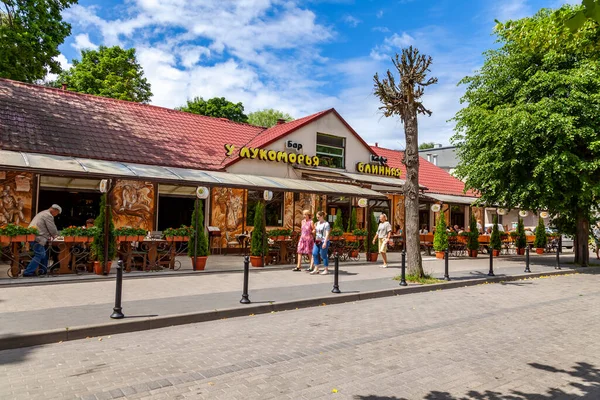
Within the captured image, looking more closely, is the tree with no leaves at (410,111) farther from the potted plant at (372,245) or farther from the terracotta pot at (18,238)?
the terracotta pot at (18,238)

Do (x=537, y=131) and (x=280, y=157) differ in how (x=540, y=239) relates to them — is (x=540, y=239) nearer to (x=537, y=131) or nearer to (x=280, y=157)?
(x=537, y=131)

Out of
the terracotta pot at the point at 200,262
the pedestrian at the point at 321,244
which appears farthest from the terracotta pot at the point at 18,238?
the pedestrian at the point at 321,244

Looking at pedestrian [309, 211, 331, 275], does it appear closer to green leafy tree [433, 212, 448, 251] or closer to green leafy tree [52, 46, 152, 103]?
green leafy tree [433, 212, 448, 251]

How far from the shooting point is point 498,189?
58.0 feet

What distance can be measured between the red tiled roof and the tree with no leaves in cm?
1585

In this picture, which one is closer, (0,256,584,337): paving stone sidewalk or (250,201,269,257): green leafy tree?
(0,256,584,337): paving stone sidewalk

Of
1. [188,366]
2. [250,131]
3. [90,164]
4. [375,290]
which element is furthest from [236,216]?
[188,366]

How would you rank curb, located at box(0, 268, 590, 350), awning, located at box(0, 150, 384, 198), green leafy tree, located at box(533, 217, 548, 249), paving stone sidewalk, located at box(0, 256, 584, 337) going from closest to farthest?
curb, located at box(0, 268, 590, 350) → paving stone sidewalk, located at box(0, 256, 584, 337) → awning, located at box(0, 150, 384, 198) → green leafy tree, located at box(533, 217, 548, 249)

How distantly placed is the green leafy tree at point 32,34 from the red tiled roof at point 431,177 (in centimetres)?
1826

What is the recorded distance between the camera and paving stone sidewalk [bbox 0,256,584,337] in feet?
22.3

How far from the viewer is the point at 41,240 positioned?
10406mm

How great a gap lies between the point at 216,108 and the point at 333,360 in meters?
37.0

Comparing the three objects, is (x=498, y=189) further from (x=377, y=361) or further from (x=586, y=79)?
(x=377, y=361)

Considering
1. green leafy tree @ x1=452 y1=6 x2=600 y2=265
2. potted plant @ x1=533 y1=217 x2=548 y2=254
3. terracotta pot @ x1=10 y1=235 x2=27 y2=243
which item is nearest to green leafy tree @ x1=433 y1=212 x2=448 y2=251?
green leafy tree @ x1=452 y1=6 x2=600 y2=265
